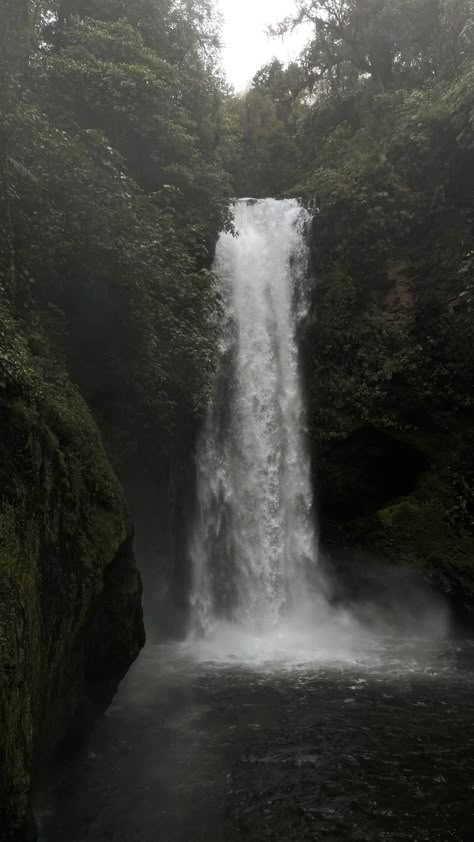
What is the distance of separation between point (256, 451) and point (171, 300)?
4.87 m

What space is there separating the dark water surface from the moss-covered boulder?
0.66 metres

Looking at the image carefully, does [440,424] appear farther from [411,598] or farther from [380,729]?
[380,729]

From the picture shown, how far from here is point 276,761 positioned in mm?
6758

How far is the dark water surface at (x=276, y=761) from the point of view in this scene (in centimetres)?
551

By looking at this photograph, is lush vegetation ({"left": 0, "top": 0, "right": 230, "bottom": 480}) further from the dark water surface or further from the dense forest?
the dark water surface

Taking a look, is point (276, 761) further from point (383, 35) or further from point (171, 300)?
point (383, 35)

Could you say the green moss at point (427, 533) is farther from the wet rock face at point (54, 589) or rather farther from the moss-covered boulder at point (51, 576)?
the moss-covered boulder at point (51, 576)

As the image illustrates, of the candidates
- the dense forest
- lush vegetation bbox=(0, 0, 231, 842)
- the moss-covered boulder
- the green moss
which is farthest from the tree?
the moss-covered boulder

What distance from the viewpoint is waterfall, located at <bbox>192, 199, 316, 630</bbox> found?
44.0ft

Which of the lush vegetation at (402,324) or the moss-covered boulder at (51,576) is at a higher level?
the lush vegetation at (402,324)

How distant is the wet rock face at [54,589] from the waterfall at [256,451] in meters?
5.06

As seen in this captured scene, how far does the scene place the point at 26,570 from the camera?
4770 mm

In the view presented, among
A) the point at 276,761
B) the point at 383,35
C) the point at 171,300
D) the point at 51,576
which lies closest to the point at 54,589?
the point at 51,576

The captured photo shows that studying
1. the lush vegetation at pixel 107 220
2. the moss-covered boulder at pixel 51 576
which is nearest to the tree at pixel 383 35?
the lush vegetation at pixel 107 220
